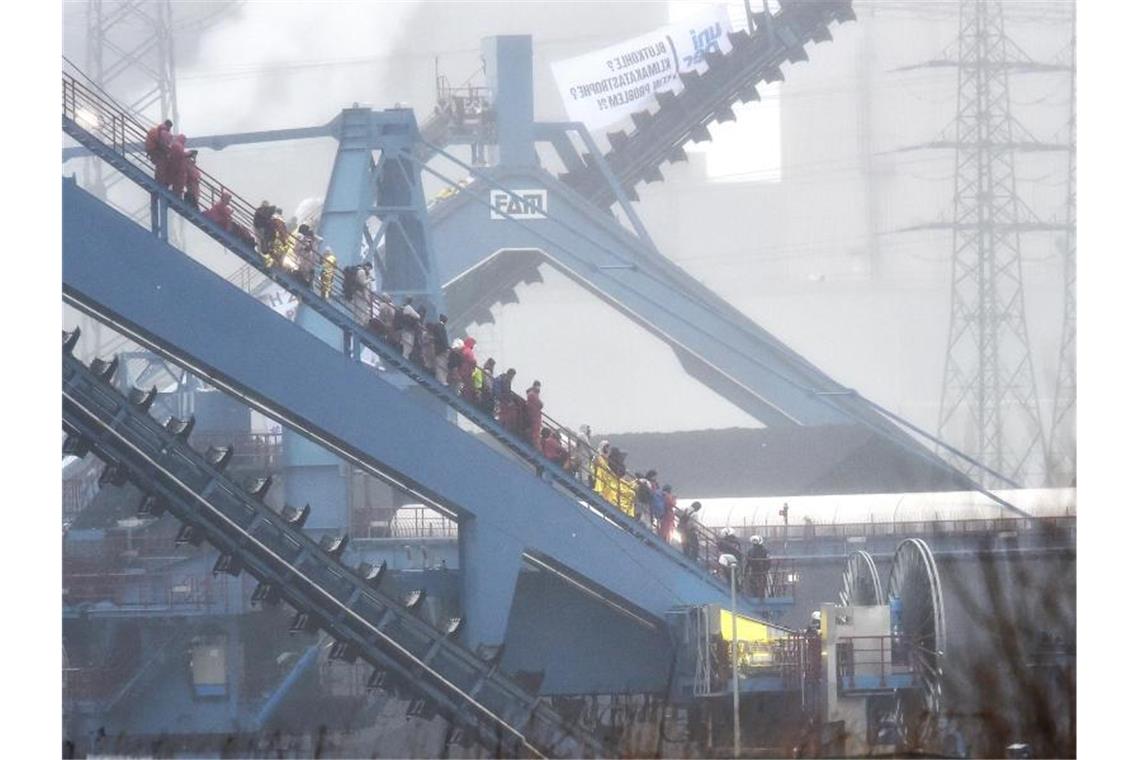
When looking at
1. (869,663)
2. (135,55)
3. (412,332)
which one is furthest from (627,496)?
(135,55)

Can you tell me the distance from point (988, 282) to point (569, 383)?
4.88m

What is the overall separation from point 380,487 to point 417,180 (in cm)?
303

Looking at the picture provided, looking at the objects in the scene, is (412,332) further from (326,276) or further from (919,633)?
(919,633)

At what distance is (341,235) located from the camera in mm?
16422

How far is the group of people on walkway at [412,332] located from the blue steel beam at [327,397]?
0.63m

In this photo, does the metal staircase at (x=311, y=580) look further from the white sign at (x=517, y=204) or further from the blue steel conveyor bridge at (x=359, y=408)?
the white sign at (x=517, y=204)

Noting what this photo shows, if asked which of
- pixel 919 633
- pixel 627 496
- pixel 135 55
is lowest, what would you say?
pixel 919 633

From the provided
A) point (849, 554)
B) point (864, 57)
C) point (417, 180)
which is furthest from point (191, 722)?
point (864, 57)

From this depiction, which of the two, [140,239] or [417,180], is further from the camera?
[417,180]

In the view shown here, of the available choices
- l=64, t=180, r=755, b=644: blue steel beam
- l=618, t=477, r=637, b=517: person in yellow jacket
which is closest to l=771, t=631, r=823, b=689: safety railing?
l=64, t=180, r=755, b=644: blue steel beam

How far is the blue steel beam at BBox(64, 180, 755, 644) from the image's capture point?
40.3ft

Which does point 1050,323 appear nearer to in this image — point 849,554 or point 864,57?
point 864,57

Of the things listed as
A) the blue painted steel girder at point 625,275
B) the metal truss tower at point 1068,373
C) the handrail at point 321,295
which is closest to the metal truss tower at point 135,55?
the blue painted steel girder at point 625,275

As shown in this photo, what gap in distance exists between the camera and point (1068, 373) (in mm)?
23062
